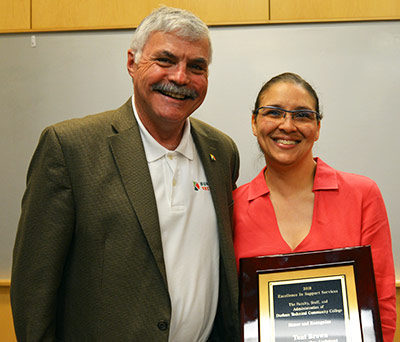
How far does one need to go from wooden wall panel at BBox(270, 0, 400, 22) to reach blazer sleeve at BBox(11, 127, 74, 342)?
2109 millimetres

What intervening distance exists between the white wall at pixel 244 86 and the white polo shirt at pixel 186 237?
1433 mm

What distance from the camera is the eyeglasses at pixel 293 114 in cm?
181

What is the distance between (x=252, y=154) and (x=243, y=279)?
1520mm

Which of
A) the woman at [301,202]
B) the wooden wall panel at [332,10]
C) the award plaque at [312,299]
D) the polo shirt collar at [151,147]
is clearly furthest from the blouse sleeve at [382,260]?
the wooden wall panel at [332,10]

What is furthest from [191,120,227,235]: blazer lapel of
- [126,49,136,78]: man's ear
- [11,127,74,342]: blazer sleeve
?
[11,127,74,342]: blazer sleeve

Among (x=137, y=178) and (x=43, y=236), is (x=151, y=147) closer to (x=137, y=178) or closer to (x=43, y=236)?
(x=137, y=178)

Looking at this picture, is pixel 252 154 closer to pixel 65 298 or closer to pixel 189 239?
pixel 189 239

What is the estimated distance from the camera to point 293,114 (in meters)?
1.81

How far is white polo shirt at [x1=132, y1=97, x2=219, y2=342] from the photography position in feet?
5.13

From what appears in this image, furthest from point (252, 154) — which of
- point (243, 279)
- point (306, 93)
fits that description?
point (243, 279)

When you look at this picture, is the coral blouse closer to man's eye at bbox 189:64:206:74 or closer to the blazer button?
the blazer button

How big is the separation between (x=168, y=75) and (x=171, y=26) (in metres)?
0.18

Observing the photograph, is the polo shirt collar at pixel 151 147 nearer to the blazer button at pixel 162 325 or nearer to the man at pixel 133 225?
the man at pixel 133 225

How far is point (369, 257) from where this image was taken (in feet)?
5.21
